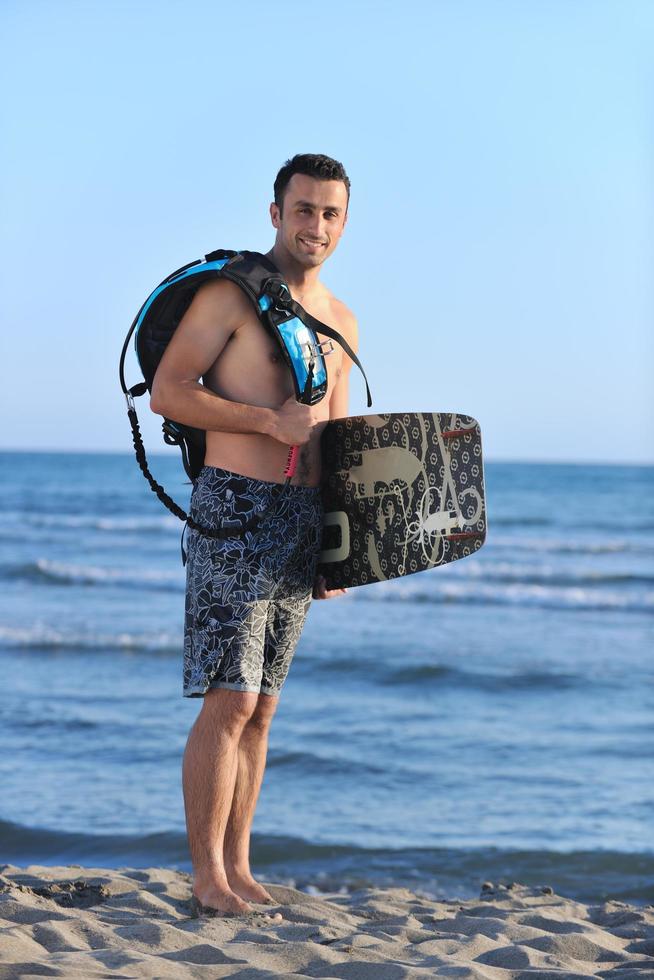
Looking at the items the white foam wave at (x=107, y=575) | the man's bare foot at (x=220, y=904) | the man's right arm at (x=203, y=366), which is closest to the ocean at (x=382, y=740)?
the white foam wave at (x=107, y=575)

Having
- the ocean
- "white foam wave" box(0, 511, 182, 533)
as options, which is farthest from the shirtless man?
"white foam wave" box(0, 511, 182, 533)

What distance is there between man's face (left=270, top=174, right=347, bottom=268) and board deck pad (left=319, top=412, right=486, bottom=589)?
51 centimetres

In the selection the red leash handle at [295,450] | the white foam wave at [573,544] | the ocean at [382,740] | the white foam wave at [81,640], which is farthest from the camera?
the white foam wave at [573,544]

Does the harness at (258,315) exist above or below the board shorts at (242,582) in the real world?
above

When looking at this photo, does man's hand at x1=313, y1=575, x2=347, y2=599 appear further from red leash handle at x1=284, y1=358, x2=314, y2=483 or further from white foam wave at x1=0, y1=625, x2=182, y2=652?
white foam wave at x1=0, y1=625, x2=182, y2=652

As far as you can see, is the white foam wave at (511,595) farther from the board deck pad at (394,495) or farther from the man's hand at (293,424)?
the man's hand at (293,424)

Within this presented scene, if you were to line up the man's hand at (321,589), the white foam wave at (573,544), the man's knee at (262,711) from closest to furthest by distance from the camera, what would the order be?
the man's knee at (262,711) < the man's hand at (321,589) < the white foam wave at (573,544)

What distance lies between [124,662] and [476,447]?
19.7 ft

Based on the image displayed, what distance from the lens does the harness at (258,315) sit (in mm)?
3139

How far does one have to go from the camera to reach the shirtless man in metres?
3.13

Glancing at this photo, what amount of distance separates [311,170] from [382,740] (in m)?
3.99

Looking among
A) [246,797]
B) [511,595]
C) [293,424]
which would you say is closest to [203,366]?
[293,424]

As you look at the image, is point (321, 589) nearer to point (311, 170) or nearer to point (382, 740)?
point (311, 170)

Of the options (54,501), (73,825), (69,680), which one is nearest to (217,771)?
(73,825)
